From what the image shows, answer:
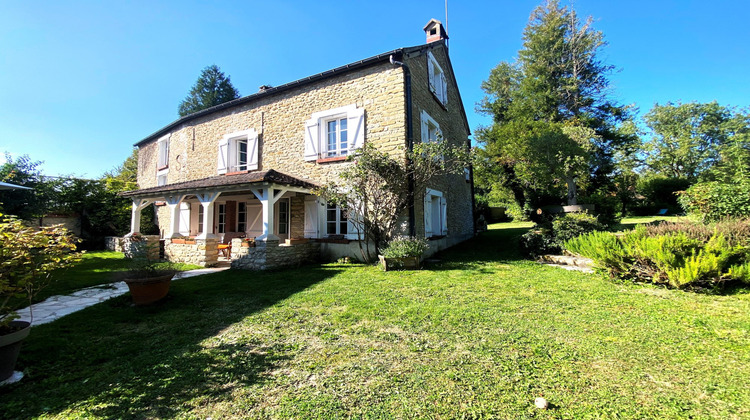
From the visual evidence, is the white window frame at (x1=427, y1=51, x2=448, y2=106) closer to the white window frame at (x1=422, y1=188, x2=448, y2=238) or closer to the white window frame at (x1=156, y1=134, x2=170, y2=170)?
the white window frame at (x1=422, y1=188, x2=448, y2=238)

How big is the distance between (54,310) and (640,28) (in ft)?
62.0

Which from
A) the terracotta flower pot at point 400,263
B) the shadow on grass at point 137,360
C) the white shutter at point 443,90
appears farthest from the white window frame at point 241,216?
the white shutter at point 443,90

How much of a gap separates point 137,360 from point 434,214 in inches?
358

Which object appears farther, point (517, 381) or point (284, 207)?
point (284, 207)

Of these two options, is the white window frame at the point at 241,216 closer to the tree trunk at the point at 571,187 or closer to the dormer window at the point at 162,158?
the dormer window at the point at 162,158

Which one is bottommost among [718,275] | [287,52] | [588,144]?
[718,275]

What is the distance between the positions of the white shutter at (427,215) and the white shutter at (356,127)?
2784mm

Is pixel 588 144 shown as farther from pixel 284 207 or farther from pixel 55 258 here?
pixel 55 258

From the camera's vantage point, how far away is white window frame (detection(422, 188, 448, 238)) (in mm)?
9375

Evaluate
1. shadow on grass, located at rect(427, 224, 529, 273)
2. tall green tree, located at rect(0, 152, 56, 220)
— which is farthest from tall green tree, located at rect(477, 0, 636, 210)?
tall green tree, located at rect(0, 152, 56, 220)

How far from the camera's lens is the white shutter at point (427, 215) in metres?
9.23

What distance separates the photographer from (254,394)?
2.13 m

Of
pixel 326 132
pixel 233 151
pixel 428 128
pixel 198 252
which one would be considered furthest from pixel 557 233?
pixel 233 151

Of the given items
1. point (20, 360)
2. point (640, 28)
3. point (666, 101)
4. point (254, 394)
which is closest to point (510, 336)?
point (254, 394)
